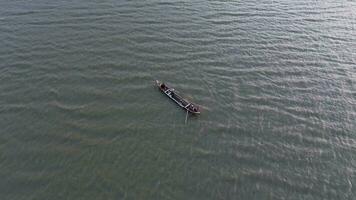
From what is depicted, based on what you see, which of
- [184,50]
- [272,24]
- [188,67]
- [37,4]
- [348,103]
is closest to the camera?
[348,103]

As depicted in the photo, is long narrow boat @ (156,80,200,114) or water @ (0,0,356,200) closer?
water @ (0,0,356,200)

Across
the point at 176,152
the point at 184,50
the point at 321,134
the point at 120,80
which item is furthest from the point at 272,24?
the point at 176,152

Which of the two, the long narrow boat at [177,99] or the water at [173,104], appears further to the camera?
the long narrow boat at [177,99]

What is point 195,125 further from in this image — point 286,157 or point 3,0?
point 3,0
